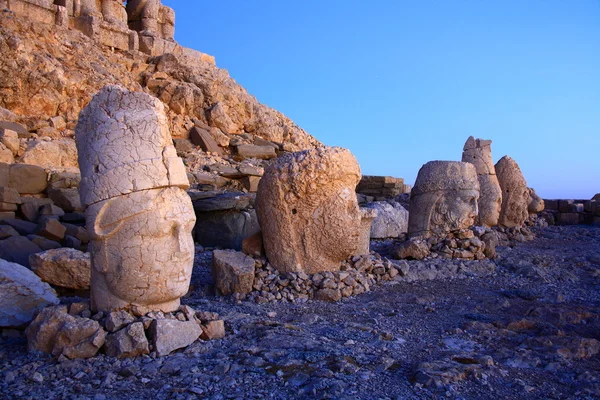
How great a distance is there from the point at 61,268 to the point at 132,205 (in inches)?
92.6

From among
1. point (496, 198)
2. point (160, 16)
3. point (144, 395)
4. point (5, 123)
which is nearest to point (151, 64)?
point (160, 16)

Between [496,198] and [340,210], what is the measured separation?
5230 mm

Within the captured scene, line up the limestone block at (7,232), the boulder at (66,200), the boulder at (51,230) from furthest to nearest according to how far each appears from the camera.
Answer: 1. the boulder at (66,200)
2. the boulder at (51,230)
3. the limestone block at (7,232)

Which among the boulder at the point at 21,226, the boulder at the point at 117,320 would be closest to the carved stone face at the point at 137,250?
the boulder at the point at 117,320

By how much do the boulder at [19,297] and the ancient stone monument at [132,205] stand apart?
2.50 ft

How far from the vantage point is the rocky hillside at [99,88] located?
11.9 m

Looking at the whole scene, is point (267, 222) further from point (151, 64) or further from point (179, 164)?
point (151, 64)

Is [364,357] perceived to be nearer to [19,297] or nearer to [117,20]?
[19,297]

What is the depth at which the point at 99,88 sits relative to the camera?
14.5 metres

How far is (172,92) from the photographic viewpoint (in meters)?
16.3

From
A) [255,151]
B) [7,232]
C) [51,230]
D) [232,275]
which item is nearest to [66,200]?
[51,230]

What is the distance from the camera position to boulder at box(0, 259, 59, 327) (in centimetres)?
404

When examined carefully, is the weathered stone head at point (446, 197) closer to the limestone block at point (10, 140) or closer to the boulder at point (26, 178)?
the boulder at point (26, 178)

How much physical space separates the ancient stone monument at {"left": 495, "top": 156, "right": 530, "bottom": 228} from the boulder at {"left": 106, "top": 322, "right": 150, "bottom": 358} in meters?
9.32
